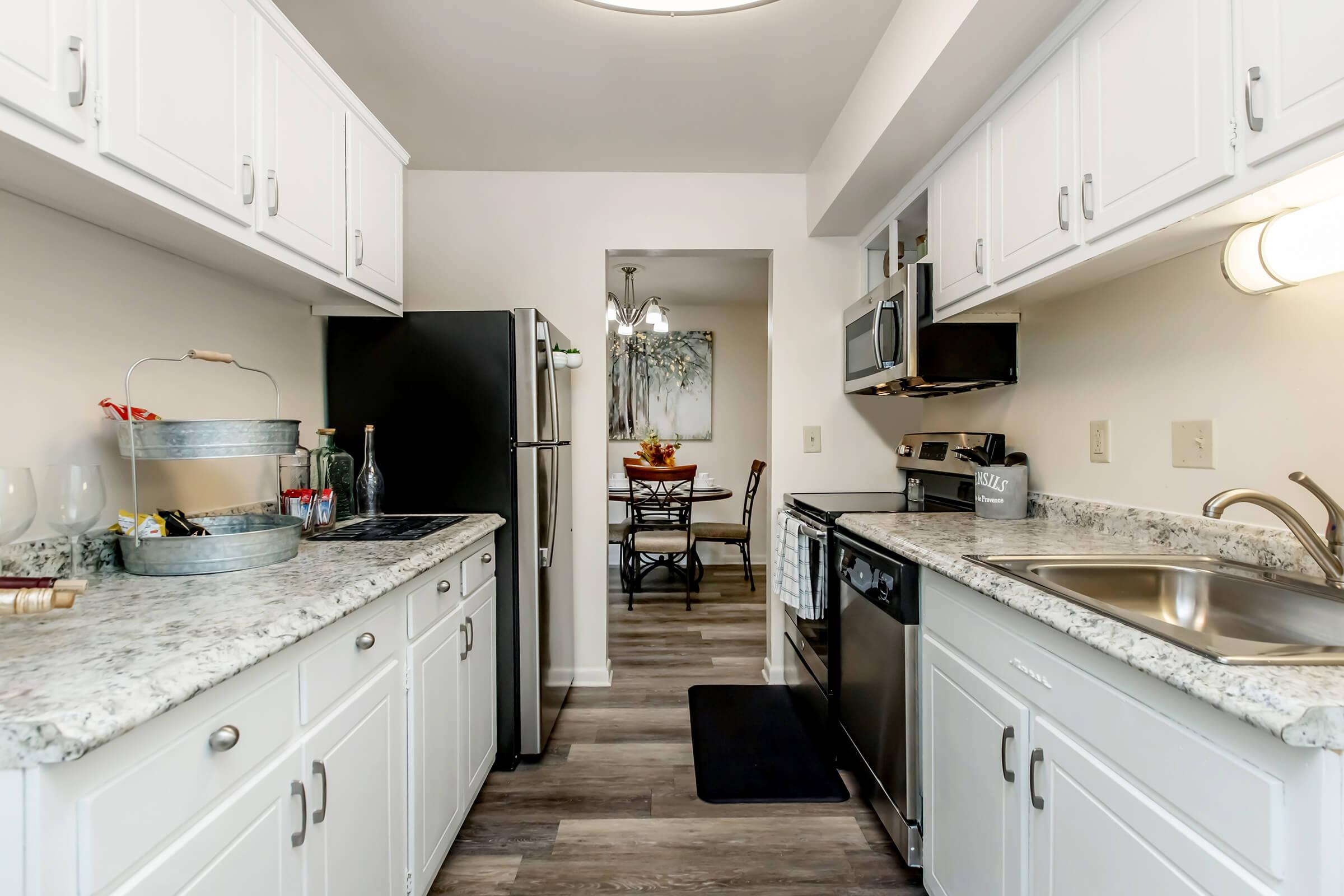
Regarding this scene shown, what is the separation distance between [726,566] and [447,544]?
14.0ft

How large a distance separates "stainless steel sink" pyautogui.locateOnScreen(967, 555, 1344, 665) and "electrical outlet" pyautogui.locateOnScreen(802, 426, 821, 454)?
62.9 inches

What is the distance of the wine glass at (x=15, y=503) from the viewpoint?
3.14 ft

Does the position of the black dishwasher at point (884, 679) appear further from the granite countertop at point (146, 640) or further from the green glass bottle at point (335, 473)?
the green glass bottle at point (335, 473)

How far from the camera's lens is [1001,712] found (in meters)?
1.20

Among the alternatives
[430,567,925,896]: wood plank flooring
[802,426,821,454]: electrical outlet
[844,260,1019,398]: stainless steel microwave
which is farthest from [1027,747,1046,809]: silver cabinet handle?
[802,426,821,454]: electrical outlet

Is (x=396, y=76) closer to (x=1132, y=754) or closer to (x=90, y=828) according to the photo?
(x=90, y=828)

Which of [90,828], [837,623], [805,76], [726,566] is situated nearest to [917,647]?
[837,623]

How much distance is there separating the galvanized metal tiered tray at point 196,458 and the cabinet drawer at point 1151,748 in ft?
4.86

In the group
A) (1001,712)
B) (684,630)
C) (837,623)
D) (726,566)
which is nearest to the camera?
(1001,712)

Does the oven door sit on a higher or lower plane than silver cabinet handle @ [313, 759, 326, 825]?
higher

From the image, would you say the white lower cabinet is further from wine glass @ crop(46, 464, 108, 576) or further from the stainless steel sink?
wine glass @ crop(46, 464, 108, 576)

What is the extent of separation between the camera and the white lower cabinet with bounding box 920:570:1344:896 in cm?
67

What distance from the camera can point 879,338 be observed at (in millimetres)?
2320

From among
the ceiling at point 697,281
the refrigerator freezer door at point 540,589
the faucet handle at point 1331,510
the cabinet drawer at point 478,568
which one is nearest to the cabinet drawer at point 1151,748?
the faucet handle at point 1331,510
